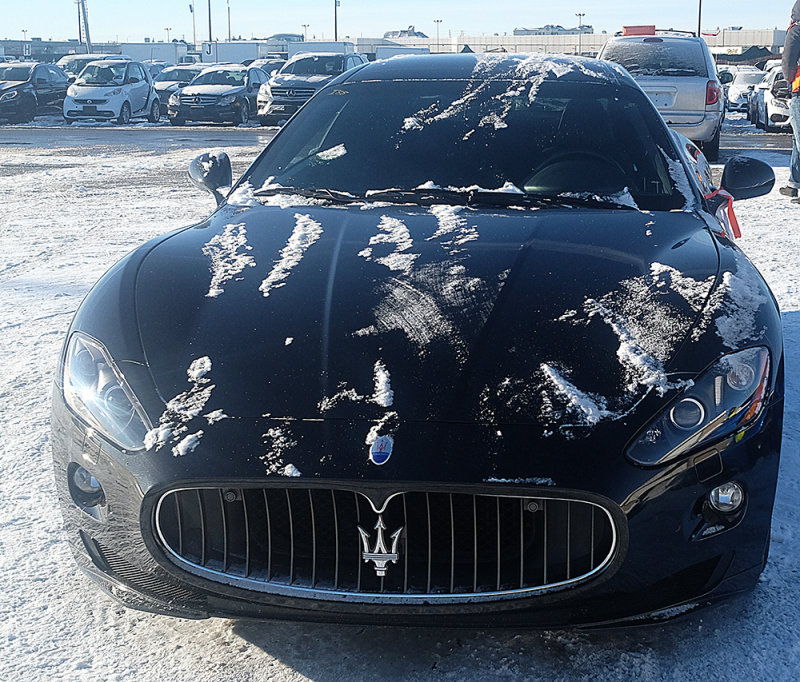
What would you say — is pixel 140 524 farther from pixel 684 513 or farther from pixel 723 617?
pixel 723 617

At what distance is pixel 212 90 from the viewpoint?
69.8ft

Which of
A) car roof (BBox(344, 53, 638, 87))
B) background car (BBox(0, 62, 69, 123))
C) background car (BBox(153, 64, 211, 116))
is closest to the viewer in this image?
car roof (BBox(344, 53, 638, 87))

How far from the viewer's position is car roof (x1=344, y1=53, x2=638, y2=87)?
12.8ft

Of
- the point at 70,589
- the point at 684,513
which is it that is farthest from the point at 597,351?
the point at 70,589

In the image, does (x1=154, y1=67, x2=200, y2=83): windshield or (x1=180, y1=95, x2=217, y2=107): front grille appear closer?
(x1=180, y1=95, x2=217, y2=107): front grille

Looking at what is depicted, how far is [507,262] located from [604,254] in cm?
29

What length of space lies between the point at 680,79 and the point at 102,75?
49.6ft

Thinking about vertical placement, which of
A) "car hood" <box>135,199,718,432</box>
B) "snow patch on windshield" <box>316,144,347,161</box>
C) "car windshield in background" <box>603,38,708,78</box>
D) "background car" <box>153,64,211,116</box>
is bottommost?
"background car" <box>153,64,211,116</box>

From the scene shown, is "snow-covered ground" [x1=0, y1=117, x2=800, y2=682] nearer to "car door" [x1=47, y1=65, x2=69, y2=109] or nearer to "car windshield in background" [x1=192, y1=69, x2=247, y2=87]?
"car windshield in background" [x1=192, y1=69, x2=247, y2=87]

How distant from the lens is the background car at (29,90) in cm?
2261

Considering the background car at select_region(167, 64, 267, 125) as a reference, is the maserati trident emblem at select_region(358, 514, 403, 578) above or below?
above

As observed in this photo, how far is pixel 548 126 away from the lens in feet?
11.9

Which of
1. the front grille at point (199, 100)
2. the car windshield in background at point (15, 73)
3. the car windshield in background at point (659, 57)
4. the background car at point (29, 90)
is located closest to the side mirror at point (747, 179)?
the car windshield in background at point (659, 57)

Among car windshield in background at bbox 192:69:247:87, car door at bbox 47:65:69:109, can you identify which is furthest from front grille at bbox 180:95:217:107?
car door at bbox 47:65:69:109
